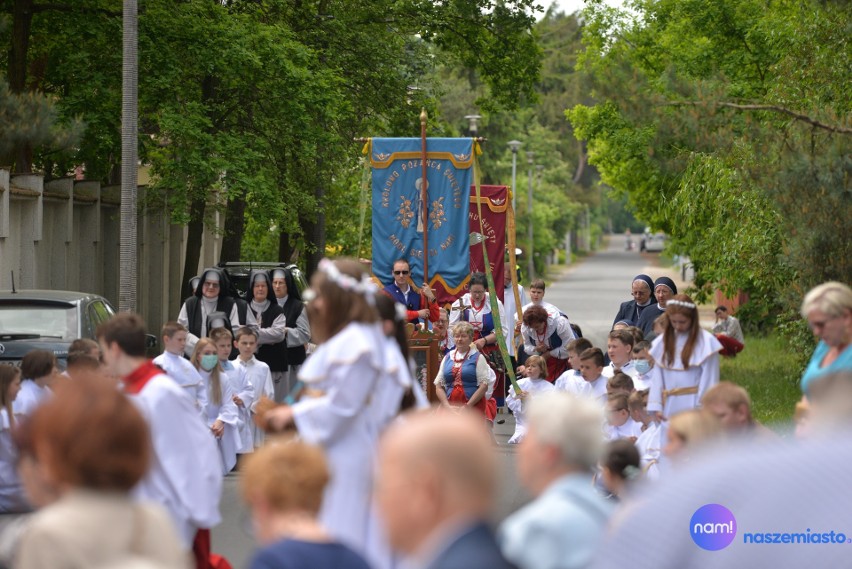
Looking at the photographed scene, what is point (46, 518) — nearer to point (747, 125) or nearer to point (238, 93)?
point (747, 125)

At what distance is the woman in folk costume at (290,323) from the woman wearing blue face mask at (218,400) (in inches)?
92.8

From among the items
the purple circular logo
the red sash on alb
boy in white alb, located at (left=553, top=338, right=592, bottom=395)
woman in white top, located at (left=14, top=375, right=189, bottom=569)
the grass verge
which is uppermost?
the purple circular logo

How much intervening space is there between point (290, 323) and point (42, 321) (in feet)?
7.94

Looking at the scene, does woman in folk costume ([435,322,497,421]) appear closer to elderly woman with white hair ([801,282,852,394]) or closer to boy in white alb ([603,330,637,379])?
boy in white alb ([603,330,637,379])

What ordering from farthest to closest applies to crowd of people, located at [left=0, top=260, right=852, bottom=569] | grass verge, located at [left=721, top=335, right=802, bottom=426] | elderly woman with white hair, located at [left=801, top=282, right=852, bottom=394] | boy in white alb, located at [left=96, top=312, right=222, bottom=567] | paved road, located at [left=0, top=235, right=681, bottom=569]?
grass verge, located at [left=721, top=335, right=802, bottom=426] < paved road, located at [left=0, top=235, right=681, bottom=569] < elderly woman with white hair, located at [left=801, top=282, right=852, bottom=394] < boy in white alb, located at [left=96, top=312, right=222, bottom=567] < crowd of people, located at [left=0, top=260, right=852, bottom=569]

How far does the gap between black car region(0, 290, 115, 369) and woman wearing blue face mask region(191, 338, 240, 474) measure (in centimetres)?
189

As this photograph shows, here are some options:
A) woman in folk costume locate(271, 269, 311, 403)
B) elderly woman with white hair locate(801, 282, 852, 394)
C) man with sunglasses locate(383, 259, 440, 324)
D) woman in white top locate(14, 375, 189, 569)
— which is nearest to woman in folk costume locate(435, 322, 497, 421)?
man with sunglasses locate(383, 259, 440, 324)

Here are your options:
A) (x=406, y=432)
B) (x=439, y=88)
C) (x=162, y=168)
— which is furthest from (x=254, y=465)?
(x=439, y=88)

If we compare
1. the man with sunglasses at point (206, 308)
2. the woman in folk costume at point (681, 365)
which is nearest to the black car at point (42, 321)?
the man with sunglasses at point (206, 308)

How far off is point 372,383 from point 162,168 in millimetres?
17362

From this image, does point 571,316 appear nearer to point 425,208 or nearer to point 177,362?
point 425,208

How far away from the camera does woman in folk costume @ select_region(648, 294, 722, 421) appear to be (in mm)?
9047

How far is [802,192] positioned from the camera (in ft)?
42.1

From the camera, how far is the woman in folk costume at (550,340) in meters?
15.4
